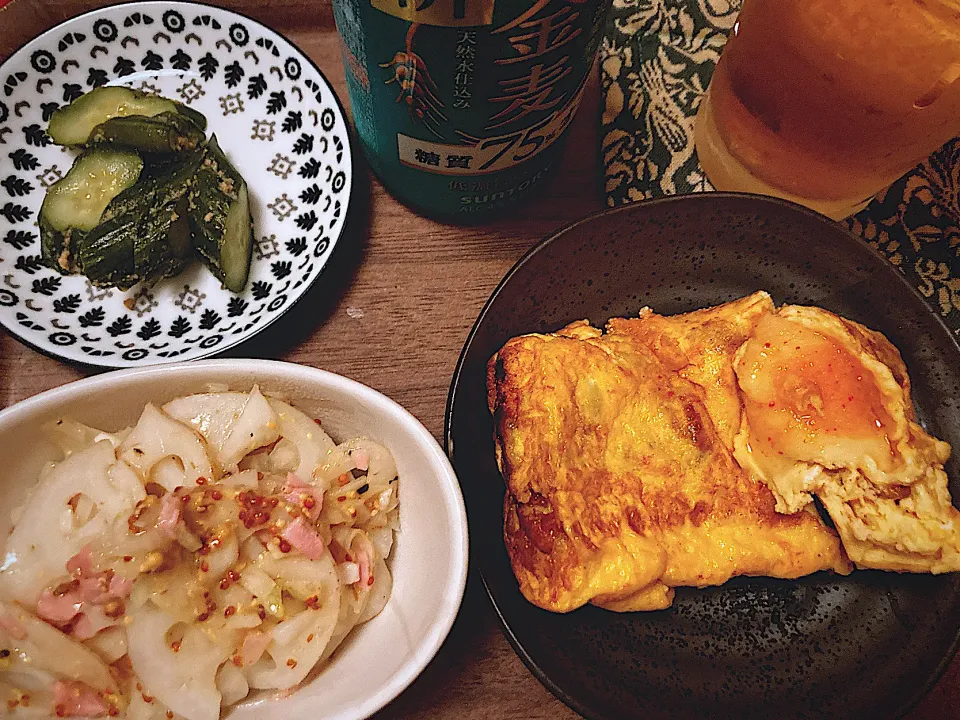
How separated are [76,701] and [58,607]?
108mm

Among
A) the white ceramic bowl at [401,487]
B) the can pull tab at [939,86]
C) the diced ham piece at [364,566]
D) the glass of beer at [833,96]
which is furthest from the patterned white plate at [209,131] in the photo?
the can pull tab at [939,86]

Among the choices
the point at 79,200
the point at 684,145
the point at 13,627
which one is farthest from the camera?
the point at 684,145

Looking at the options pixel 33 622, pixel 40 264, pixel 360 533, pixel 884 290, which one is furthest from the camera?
pixel 40 264

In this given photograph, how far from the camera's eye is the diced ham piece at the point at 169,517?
2.68 feet

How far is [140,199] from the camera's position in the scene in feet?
3.62

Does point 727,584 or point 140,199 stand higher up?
point 140,199

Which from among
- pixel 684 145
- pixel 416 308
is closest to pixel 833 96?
pixel 684 145

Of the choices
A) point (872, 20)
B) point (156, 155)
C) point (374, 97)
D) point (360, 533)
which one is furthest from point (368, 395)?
point (872, 20)

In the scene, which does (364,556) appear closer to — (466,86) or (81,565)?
(81,565)

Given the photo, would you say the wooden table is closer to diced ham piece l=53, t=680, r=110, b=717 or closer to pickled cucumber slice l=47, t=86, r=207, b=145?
pickled cucumber slice l=47, t=86, r=207, b=145

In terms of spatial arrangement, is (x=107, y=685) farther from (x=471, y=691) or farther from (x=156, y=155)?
(x=156, y=155)

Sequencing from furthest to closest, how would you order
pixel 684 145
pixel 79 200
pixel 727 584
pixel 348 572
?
pixel 684 145 → pixel 79 200 → pixel 727 584 → pixel 348 572

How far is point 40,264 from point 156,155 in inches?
10.9

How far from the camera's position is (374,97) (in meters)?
0.96
